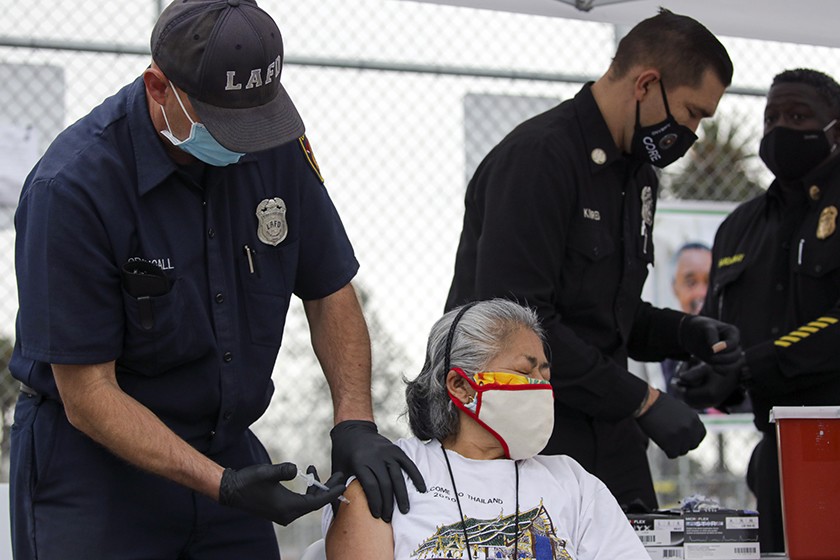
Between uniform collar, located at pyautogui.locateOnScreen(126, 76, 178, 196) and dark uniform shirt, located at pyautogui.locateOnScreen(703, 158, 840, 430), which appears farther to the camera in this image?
dark uniform shirt, located at pyautogui.locateOnScreen(703, 158, 840, 430)

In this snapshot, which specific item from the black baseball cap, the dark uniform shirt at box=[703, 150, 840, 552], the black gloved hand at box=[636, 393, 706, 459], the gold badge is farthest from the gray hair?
the gold badge

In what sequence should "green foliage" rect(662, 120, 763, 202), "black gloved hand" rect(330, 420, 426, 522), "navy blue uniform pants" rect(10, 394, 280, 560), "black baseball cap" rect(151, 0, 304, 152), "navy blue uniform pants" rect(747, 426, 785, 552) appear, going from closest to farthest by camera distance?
"black baseball cap" rect(151, 0, 304, 152), "navy blue uniform pants" rect(10, 394, 280, 560), "black gloved hand" rect(330, 420, 426, 522), "navy blue uniform pants" rect(747, 426, 785, 552), "green foliage" rect(662, 120, 763, 202)

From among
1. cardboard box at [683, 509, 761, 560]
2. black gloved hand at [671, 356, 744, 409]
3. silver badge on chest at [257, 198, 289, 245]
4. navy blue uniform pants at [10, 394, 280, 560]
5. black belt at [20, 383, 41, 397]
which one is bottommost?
cardboard box at [683, 509, 761, 560]

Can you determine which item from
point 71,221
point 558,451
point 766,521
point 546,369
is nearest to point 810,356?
point 766,521

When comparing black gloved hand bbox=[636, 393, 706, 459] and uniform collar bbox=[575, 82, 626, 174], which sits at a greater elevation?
uniform collar bbox=[575, 82, 626, 174]

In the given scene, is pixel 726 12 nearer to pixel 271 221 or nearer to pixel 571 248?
pixel 571 248

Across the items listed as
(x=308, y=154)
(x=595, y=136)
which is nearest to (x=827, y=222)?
(x=595, y=136)

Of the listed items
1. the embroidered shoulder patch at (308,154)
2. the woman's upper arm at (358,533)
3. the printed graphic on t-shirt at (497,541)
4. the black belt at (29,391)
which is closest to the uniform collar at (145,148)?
the embroidered shoulder patch at (308,154)

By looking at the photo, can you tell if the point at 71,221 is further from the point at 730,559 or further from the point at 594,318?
the point at 730,559

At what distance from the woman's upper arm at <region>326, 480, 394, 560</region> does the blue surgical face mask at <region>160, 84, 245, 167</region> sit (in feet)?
2.47

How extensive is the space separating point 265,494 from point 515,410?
2.12 feet

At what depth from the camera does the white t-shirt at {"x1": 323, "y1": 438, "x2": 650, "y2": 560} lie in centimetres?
244

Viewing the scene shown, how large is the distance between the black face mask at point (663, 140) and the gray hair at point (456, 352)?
726mm

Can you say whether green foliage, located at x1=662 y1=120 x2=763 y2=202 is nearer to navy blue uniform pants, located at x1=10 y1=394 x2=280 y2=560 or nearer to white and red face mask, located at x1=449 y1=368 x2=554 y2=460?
white and red face mask, located at x1=449 y1=368 x2=554 y2=460
